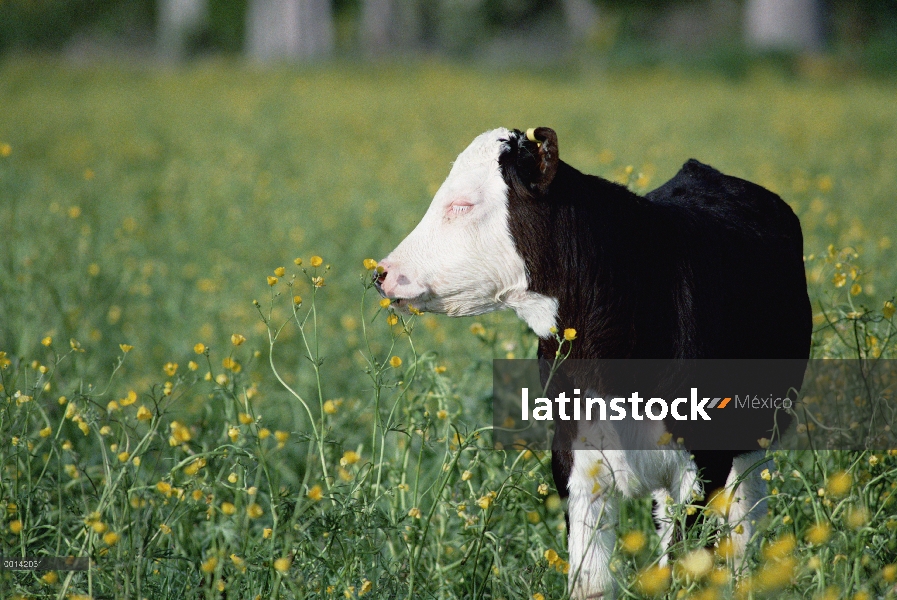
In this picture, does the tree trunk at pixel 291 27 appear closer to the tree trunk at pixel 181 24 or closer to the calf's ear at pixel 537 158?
the tree trunk at pixel 181 24

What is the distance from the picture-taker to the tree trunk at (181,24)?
30203 millimetres

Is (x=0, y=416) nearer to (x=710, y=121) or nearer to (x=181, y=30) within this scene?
(x=710, y=121)

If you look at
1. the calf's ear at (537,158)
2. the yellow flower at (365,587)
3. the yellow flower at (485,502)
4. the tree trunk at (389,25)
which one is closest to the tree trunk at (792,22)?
the tree trunk at (389,25)

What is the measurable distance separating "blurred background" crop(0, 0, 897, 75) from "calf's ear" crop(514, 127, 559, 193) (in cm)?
1918

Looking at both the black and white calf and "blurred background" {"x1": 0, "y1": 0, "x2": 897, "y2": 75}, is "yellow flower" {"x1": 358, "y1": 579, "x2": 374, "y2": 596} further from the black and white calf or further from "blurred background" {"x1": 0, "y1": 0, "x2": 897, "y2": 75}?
"blurred background" {"x1": 0, "y1": 0, "x2": 897, "y2": 75}

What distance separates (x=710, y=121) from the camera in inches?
491

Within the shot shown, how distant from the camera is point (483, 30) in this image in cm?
3741

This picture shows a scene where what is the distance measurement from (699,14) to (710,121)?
27.9m

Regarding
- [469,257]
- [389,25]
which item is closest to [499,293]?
[469,257]

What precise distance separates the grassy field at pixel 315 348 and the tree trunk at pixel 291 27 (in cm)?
1142

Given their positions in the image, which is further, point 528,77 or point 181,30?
point 181,30

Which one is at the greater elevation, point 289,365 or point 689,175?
point 689,175

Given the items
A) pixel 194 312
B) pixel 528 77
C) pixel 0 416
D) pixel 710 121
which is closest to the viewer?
pixel 0 416

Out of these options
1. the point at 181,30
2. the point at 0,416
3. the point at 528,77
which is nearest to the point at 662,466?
the point at 0,416
